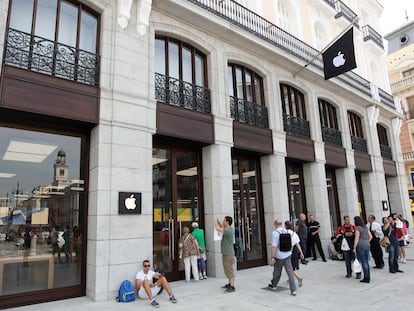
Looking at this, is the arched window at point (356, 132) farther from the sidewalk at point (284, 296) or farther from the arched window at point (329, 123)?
the sidewalk at point (284, 296)

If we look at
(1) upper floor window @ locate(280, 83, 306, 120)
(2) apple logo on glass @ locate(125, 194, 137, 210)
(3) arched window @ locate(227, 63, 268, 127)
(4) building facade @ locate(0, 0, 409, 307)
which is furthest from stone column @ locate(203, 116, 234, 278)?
(1) upper floor window @ locate(280, 83, 306, 120)

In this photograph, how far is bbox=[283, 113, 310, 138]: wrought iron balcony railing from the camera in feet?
44.8

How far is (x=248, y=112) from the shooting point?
39.8 ft

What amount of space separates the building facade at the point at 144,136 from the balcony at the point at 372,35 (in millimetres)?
7477

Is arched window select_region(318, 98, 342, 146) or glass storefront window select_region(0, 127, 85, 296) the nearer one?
glass storefront window select_region(0, 127, 85, 296)

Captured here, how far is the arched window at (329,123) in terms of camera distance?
15.8 meters

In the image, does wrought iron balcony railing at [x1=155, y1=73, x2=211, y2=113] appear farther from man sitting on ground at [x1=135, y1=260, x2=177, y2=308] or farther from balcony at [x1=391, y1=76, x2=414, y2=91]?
balcony at [x1=391, y1=76, x2=414, y2=91]

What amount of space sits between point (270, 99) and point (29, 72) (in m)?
8.98

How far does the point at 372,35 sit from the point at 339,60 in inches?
450

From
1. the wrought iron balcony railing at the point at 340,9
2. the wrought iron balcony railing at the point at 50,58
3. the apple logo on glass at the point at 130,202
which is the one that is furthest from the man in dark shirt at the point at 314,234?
the wrought iron balcony railing at the point at 340,9

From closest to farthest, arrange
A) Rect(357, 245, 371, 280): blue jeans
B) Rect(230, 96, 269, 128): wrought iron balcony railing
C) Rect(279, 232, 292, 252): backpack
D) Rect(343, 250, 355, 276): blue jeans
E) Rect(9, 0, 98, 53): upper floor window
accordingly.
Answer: Rect(279, 232, 292, 252): backpack, Rect(9, 0, 98, 53): upper floor window, Rect(357, 245, 371, 280): blue jeans, Rect(343, 250, 355, 276): blue jeans, Rect(230, 96, 269, 128): wrought iron balcony railing

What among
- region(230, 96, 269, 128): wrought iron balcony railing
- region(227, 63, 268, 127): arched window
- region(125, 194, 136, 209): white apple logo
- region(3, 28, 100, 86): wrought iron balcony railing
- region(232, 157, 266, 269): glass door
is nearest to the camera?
region(3, 28, 100, 86): wrought iron balcony railing

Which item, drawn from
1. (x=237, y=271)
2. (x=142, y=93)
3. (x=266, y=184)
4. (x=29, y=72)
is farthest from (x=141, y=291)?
(x=266, y=184)

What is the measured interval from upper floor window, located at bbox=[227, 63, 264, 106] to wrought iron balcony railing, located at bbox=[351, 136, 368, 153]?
26.3ft
